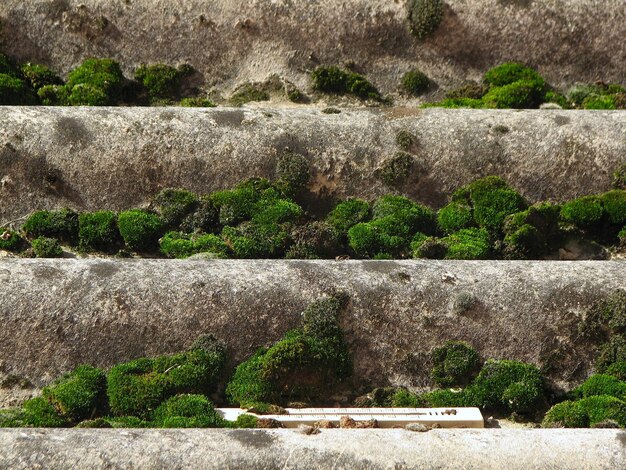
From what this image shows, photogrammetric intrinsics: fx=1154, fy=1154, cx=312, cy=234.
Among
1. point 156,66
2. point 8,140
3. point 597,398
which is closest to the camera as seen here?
point 597,398

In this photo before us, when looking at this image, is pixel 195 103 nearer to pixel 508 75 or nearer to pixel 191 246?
pixel 191 246

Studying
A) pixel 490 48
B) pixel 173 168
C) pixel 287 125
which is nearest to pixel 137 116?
pixel 173 168

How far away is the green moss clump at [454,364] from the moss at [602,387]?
1564mm

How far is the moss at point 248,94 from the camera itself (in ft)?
77.5

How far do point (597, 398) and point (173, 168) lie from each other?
8.61m

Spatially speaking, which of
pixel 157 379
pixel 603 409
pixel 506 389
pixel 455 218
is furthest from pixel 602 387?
pixel 157 379

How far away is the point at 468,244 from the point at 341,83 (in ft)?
18.8

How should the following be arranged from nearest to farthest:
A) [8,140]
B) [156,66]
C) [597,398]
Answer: [597,398], [8,140], [156,66]

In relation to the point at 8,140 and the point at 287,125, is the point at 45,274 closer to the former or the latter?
the point at 8,140

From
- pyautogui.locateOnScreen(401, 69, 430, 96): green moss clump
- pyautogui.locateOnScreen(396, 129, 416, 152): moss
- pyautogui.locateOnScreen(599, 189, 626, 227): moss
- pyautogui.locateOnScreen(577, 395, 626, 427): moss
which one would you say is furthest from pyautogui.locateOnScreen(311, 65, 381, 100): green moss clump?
pyautogui.locateOnScreen(577, 395, 626, 427): moss

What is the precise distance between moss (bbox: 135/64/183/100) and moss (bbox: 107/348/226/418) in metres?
8.44

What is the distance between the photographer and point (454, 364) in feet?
55.4

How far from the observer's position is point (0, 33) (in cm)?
2391

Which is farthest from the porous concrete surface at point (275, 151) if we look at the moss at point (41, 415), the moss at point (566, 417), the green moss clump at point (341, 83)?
the moss at point (566, 417)
